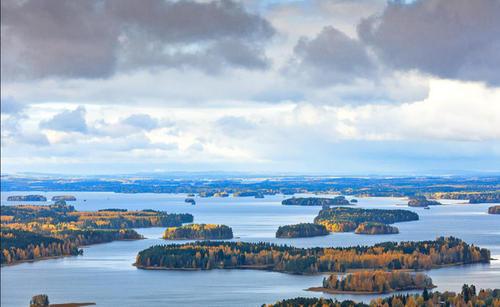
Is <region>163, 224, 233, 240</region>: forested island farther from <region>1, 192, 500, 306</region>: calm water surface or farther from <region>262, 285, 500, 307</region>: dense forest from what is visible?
<region>262, 285, 500, 307</region>: dense forest

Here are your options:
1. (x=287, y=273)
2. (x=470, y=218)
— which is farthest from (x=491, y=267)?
(x=470, y=218)

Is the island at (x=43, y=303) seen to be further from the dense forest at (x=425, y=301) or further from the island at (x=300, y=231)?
the island at (x=300, y=231)

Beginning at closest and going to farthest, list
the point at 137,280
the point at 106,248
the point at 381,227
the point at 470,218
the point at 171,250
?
the point at 137,280 → the point at 171,250 → the point at 106,248 → the point at 381,227 → the point at 470,218

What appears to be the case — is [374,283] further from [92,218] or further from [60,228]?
[92,218]

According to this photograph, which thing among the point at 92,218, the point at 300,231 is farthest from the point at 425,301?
the point at 92,218

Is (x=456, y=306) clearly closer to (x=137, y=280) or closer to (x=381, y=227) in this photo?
(x=137, y=280)

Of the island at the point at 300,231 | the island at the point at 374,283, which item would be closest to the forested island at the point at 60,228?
the island at the point at 300,231
